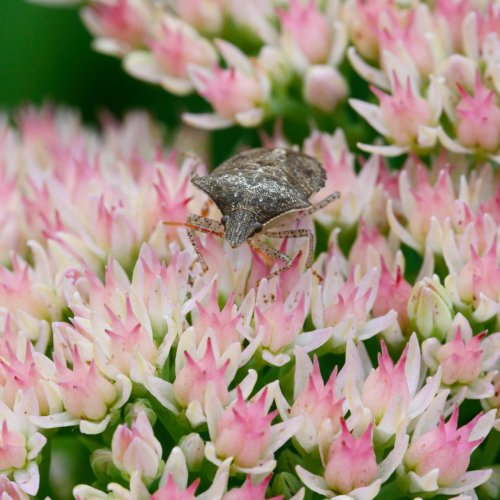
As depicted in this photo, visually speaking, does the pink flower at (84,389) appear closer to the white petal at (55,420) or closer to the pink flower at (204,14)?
the white petal at (55,420)

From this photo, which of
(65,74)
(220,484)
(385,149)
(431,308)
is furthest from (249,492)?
(65,74)

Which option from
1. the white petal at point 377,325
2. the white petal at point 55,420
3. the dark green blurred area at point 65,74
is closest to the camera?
the white petal at point 55,420

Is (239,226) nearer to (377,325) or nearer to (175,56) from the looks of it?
(377,325)

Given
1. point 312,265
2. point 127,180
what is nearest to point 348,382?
point 312,265

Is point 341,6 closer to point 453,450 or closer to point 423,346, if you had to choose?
point 423,346

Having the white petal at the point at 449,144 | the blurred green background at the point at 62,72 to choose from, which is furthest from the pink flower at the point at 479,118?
the blurred green background at the point at 62,72

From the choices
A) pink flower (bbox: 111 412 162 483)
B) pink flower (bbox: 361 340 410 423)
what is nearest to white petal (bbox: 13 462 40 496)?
pink flower (bbox: 111 412 162 483)
